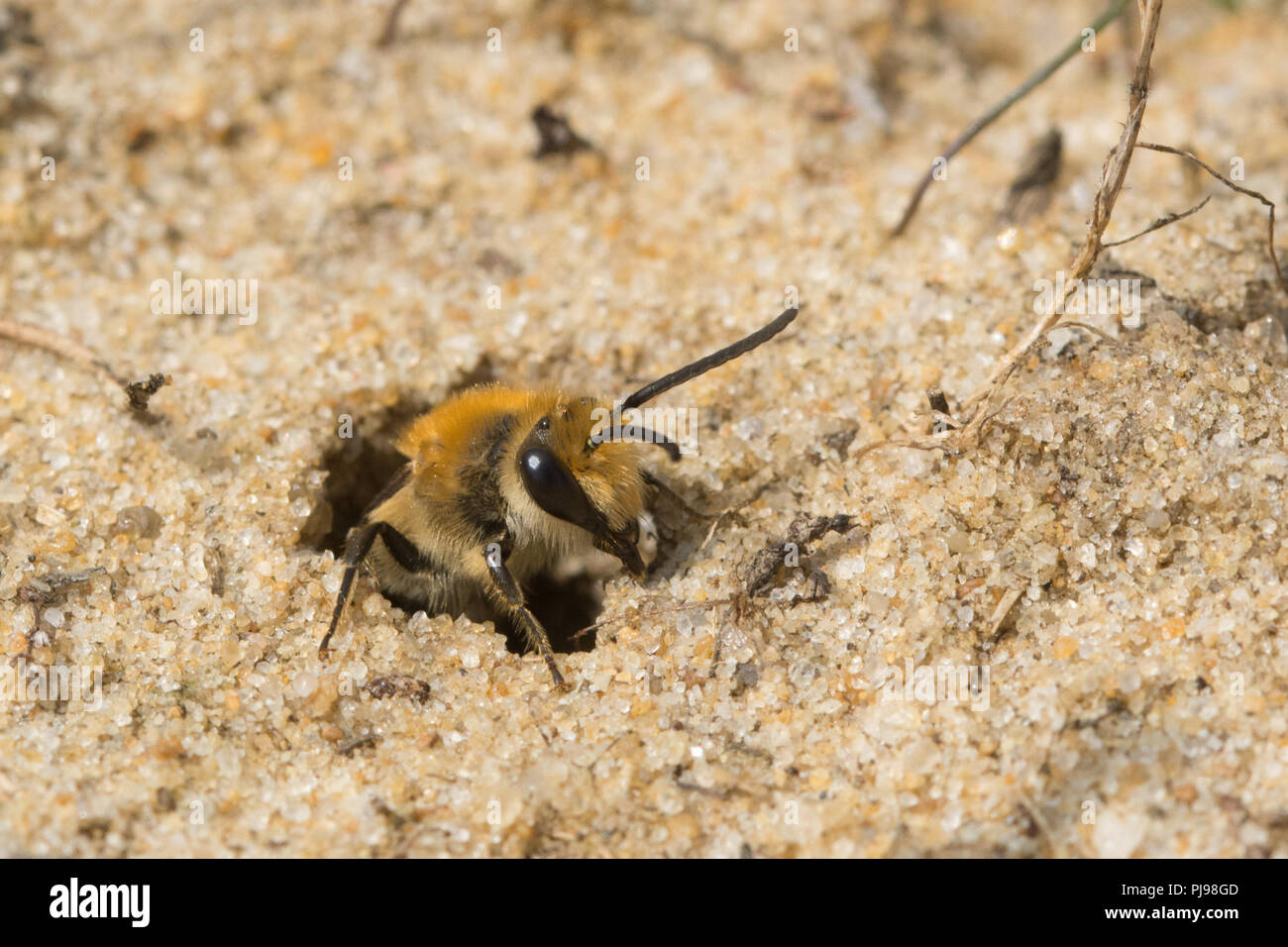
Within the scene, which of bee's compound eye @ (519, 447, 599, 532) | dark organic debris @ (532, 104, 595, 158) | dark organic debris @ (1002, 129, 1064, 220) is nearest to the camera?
bee's compound eye @ (519, 447, 599, 532)

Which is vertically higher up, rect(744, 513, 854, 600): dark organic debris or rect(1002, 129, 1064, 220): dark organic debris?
rect(1002, 129, 1064, 220): dark organic debris

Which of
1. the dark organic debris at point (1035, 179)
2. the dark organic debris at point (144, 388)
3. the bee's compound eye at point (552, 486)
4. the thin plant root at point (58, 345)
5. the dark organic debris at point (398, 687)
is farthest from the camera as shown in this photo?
the dark organic debris at point (1035, 179)

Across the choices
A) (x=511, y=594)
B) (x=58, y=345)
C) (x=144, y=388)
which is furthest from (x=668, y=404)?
(x=58, y=345)

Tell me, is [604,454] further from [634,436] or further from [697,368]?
[697,368]

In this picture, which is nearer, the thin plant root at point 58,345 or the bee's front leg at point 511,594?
the bee's front leg at point 511,594

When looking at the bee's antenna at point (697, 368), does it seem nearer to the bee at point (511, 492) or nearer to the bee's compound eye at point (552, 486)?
the bee at point (511, 492)

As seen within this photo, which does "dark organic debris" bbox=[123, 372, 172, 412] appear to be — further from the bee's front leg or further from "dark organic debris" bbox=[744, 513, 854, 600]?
"dark organic debris" bbox=[744, 513, 854, 600]

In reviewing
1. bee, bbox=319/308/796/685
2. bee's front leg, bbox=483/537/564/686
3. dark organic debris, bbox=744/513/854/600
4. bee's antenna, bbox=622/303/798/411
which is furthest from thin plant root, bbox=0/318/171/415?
dark organic debris, bbox=744/513/854/600

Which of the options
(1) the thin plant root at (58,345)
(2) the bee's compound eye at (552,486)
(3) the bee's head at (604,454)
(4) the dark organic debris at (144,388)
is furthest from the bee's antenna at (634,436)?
(1) the thin plant root at (58,345)
